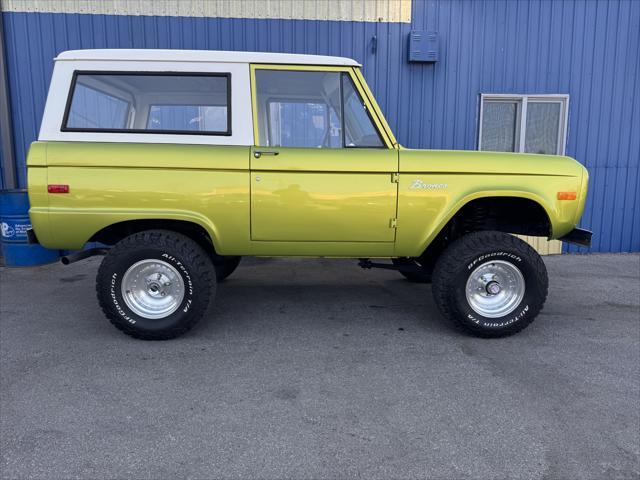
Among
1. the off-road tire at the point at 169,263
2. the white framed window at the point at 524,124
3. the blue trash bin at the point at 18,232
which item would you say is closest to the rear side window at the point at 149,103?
the off-road tire at the point at 169,263

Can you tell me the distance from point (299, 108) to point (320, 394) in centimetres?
228

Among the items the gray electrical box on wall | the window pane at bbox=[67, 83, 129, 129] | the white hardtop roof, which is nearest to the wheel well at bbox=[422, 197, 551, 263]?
the white hardtop roof

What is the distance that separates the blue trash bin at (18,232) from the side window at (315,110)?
2628 millimetres

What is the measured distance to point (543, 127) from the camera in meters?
6.88

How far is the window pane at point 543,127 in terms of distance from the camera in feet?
22.3

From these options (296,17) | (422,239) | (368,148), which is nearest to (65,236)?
(368,148)

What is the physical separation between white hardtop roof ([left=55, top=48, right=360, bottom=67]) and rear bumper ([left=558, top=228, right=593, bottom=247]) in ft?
7.39

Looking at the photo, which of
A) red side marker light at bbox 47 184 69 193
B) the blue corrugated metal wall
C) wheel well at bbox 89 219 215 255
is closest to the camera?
red side marker light at bbox 47 184 69 193

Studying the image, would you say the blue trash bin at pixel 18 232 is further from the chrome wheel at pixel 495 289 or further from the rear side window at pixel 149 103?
the chrome wheel at pixel 495 289

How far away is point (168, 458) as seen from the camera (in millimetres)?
2107

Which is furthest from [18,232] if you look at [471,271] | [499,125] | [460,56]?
[499,125]

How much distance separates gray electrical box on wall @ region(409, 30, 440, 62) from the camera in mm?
6402

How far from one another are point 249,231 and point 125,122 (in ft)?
4.08

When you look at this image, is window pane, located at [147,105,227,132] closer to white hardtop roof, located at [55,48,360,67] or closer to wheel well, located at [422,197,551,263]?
white hardtop roof, located at [55,48,360,67]
